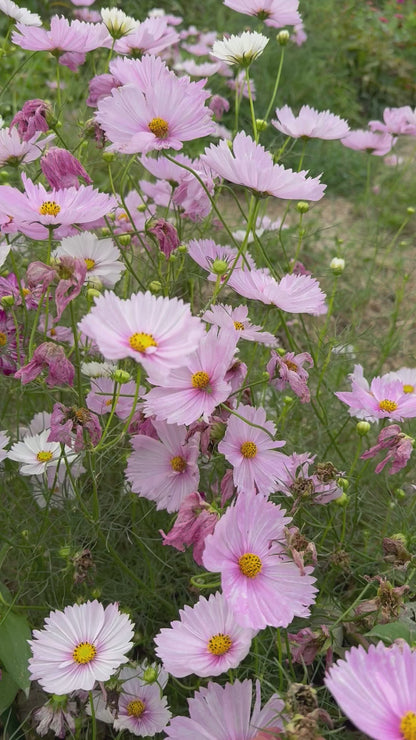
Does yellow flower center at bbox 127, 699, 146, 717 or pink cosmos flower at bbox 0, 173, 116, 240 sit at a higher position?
pink cosmos flower at bbox 0, 173, 116, 240

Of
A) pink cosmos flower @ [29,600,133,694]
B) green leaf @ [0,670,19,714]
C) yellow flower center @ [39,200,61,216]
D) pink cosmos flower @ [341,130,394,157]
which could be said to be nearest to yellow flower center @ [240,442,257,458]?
pink cosmos flower @ [29,600,133,694]

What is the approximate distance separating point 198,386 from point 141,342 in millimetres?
145

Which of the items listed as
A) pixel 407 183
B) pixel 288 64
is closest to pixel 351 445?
pixel 407 183

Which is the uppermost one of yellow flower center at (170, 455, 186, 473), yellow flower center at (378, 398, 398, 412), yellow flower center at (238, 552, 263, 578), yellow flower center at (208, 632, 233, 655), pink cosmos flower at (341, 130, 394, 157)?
pink cosmos flower at (341, 130, 394, 157)

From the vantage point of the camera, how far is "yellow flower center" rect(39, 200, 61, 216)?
0.80 metres

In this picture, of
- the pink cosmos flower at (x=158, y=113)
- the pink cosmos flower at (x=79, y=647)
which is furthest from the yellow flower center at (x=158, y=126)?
the pink cosmos flower at (x=79, y=647)

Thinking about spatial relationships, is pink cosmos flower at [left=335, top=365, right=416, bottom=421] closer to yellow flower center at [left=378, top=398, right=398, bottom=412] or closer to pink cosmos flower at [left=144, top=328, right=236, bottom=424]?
yellow flower center at [left=378, top=398, right=398, bottom=412]

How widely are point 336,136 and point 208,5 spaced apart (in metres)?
2.64

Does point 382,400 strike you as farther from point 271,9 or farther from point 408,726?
point 271,9

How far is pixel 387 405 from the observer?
3.17 ft

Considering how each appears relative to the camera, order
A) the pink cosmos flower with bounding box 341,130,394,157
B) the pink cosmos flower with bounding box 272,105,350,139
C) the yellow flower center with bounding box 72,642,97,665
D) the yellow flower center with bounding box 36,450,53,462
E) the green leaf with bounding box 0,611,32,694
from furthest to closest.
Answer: the pink cosmos flower with bounding box 341,130,394,157 < the pink cosmos flower with bounding box 272,105,350,139 < the yellow flower center with bounding box 36,450,53,462 < the green leaf with bounding box 0,611,32,694 < the yellow flower center with bounding box 72,642,97,665

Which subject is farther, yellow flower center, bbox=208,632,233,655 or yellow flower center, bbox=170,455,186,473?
yellow flower center, bbox=170,455,186,473

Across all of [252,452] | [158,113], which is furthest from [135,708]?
[158,113]

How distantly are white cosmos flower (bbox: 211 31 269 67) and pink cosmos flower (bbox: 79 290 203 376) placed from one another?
0.53 metres
